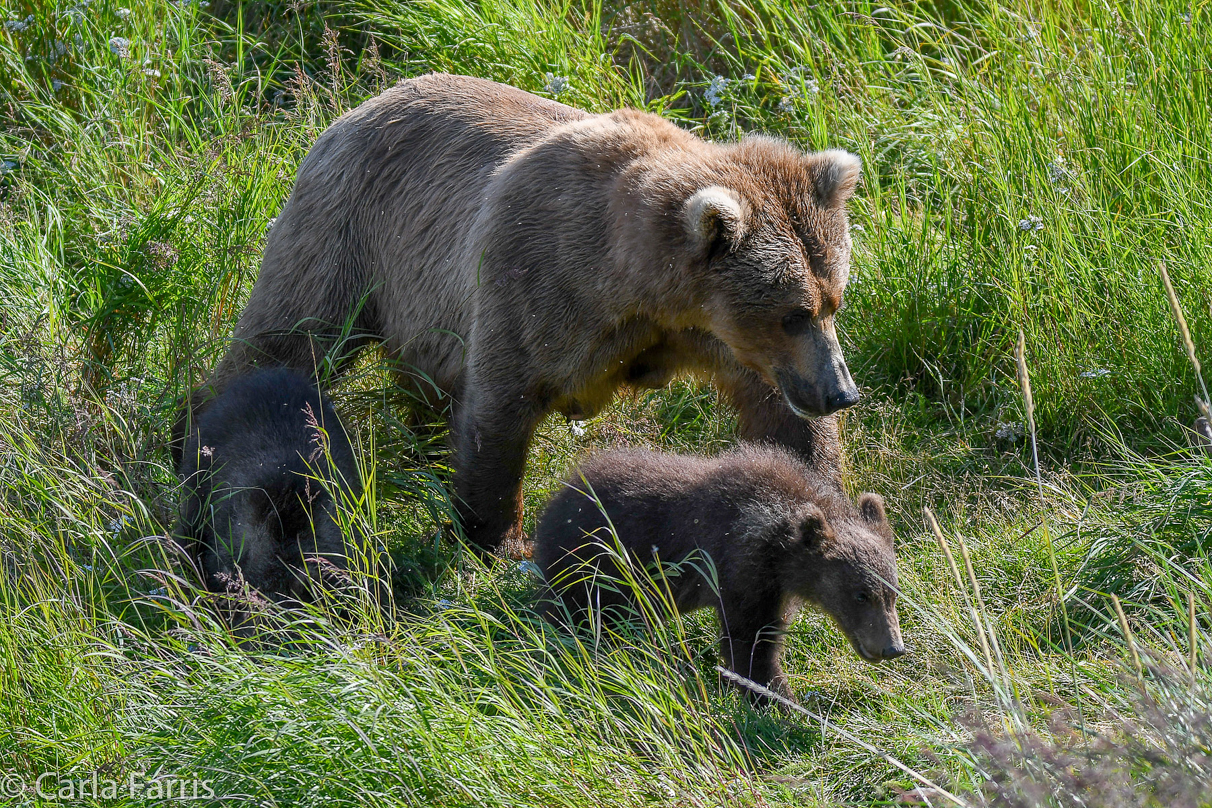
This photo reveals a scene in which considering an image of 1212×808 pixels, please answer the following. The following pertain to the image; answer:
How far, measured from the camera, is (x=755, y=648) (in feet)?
13.9

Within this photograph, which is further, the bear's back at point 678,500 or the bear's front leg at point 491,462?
the bear's front leg at point 491,462

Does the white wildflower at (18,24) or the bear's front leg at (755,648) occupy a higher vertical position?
the white wildflower at (18,24)

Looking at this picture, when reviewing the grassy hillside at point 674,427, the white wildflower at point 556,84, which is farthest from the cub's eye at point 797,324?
the white wildflower at point 556,84

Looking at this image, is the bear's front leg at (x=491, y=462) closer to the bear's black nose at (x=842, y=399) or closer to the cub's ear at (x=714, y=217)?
the cub's ear at (x=714, y=217)

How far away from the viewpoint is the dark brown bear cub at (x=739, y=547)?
4.18 m

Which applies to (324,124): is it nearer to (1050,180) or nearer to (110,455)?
(110,455)

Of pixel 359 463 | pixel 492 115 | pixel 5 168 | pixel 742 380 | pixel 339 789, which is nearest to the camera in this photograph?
pixel 339 789

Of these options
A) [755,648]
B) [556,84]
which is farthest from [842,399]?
[556,84]

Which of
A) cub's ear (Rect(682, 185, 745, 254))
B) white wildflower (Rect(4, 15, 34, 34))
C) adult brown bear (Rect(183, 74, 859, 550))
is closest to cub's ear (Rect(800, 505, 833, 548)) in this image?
adult brown bear (Rect(183, 74, 859, 550))

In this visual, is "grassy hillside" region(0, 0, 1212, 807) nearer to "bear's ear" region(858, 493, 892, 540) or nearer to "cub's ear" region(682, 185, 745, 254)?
"bear's ear" region(858, 493, 892, 540)

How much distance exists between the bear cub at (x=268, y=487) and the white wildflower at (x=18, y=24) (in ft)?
12.0

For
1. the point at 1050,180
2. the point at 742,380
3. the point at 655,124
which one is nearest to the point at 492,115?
the point at 655,124

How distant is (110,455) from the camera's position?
5258mm

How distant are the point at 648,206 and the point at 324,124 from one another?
3.52 metres
